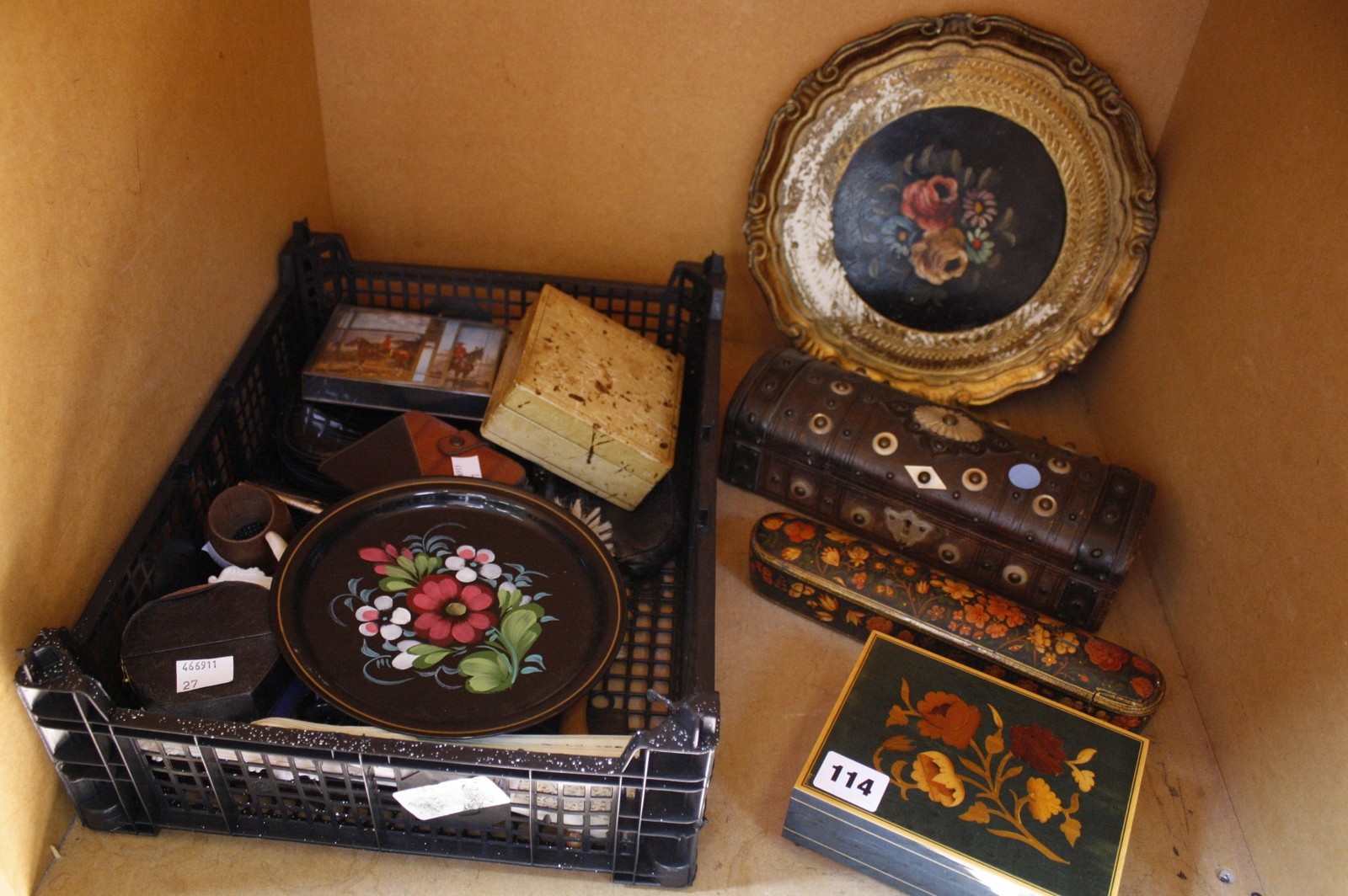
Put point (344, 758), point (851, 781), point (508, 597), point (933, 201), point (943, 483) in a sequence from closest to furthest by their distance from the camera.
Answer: point (344, 758)
point (851, 781)
point (508, 597)
point (943, 483)
point (933, 201)

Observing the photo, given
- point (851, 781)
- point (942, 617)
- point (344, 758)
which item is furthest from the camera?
point (942, 617)

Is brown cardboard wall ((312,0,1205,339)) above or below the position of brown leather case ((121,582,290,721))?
above

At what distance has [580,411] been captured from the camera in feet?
4.67

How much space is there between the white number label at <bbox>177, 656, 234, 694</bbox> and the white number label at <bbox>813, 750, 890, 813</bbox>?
0.64m

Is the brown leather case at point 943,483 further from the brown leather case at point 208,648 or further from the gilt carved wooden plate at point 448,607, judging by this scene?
the brown leather case at point 208,648

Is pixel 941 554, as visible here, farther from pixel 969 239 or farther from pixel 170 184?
pixel 170 184

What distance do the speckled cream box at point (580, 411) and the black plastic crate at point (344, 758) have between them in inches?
4.1

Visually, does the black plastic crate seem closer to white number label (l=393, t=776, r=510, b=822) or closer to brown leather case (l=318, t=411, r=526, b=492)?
white number label (l=393, t=776, r=510, b=822)

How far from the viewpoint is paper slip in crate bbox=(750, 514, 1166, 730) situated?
133 centimetres

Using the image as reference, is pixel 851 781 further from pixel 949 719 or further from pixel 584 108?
pixel 584 108

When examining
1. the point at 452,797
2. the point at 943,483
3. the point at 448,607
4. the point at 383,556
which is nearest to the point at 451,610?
the point at 448,607

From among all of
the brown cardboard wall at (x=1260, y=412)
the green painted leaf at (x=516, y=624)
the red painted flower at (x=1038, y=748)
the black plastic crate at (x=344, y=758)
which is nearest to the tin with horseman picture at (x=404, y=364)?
the black plastic crate at (x=344, y=758)

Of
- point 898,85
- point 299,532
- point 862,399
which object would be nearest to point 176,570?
point 299,532

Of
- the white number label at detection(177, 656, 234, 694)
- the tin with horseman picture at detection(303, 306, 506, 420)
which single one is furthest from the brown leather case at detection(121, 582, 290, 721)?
the tin with horseman picture at detection(303, 306, 506, 420)
